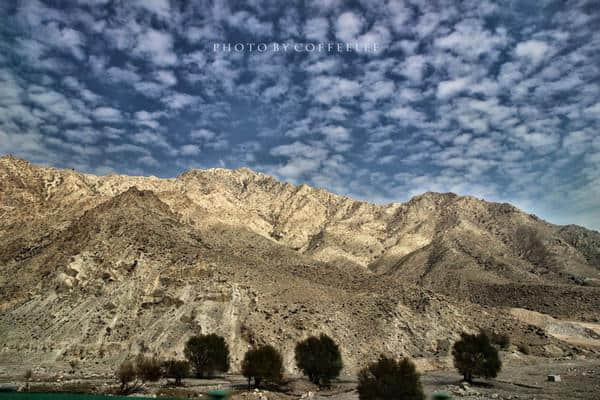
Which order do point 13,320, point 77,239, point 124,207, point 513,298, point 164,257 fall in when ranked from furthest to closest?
point 513,298, point 124,207, point 77,239, point 164,257, point 13,320

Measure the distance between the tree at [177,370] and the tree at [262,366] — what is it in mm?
6039

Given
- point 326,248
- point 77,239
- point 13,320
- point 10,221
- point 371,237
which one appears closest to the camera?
point 13,320

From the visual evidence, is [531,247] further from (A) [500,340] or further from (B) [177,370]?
(B) [177,370]

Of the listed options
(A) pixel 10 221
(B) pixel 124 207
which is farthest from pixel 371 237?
(A) pixel 10 221

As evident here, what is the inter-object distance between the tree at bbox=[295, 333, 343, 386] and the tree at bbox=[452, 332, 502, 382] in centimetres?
1150

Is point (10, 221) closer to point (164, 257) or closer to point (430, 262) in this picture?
point (164, 257)

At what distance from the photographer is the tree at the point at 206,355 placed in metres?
45.4

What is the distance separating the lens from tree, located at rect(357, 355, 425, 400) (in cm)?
2669

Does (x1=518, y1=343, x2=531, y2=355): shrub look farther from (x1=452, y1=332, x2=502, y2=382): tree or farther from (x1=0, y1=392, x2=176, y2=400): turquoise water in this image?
(x1=0, y1=392, x2=176, y2=400): turquoise water

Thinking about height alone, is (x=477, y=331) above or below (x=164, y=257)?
below

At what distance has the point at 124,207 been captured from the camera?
245 ft

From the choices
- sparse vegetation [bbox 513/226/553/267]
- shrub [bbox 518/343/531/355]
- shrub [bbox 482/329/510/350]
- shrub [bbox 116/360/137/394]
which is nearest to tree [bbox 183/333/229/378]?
shrub [bbox 116/360/137/394]

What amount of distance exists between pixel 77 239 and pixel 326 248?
236 ft

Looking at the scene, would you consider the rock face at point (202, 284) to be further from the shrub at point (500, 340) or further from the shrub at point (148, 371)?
the shrub at point (148, 371)
